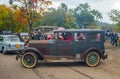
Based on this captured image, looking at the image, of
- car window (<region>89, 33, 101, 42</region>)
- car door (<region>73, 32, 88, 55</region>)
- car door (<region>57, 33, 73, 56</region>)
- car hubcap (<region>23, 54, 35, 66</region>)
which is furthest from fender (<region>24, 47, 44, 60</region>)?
car window (<region>89, 33, 101, 42</region>)

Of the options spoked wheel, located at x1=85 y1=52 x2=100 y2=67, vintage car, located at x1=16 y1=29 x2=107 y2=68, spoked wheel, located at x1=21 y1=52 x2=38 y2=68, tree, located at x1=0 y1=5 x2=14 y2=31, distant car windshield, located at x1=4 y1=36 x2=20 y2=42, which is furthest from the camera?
tree, located at x1=0 y1=5 x2=14 y2=31

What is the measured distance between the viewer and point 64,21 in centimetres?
7888

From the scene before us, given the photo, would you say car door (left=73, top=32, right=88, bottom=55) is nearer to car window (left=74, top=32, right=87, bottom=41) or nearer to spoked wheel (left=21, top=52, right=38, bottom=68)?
car window (left=74, top=32, right=87, bottom=41)

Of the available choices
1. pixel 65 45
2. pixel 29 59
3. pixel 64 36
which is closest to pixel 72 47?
pixel 65 45

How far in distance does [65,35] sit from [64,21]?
6456 cm

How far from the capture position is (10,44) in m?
21.1

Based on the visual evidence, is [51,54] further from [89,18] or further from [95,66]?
[89,18]

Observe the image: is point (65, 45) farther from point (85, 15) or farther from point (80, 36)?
point (85, 15)

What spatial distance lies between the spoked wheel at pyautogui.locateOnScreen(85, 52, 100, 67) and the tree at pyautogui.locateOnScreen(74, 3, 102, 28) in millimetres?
76003

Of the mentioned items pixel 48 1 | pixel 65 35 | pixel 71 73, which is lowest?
pixel 71 73

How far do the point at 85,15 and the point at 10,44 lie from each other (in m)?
74.7

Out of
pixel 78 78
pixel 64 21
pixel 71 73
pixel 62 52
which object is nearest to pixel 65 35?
pixel 62 52

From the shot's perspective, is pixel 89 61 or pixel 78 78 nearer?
pixel 78 78

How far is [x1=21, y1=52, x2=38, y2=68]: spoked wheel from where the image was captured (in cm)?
1414
